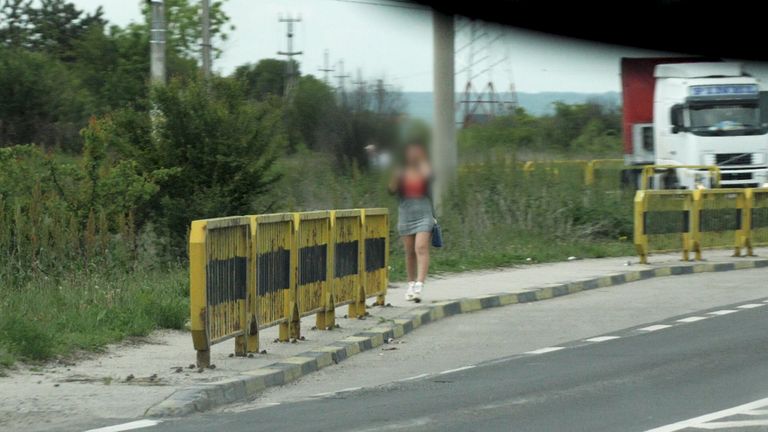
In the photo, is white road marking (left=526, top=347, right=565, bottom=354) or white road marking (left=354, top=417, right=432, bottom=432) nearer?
white road marking (left=354, top=417, right=432, bottom=432)

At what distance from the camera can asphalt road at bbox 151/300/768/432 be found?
7215 mm

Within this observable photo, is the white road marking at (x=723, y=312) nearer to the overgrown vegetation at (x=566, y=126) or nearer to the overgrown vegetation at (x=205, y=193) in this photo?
the overgrown vegetation at (x=205, y=193)

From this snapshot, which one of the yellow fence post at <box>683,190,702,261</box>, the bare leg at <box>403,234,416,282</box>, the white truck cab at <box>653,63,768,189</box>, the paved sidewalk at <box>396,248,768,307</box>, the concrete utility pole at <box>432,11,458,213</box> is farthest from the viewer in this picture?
the white truck cab at <box>653,63,768,189</box>

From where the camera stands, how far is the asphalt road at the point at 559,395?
7215 millimetres

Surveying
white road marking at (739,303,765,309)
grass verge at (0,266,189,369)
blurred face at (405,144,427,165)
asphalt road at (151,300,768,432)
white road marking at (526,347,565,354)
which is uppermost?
blurred face at (405,144,427,165)

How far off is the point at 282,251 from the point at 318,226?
1018 mm

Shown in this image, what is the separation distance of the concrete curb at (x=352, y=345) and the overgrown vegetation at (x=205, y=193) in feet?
4.56

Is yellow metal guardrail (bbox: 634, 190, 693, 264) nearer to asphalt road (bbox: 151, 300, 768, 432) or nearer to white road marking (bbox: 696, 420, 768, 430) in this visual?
asphalt road (bbox: 151, 300, 768, 432)

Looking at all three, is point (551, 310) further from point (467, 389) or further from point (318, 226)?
point (467, 389)

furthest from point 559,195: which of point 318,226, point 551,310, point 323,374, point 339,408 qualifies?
point 339,408

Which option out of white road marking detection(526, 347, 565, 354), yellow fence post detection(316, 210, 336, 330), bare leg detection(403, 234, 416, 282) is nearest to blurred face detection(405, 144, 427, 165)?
yellow fence post detection(316, 210, 336, 330)

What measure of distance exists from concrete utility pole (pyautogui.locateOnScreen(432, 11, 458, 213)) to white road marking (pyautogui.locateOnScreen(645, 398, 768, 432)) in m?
1.98

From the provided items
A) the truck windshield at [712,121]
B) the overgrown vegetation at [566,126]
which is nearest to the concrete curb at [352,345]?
the overgrown vegetation at [566,126]

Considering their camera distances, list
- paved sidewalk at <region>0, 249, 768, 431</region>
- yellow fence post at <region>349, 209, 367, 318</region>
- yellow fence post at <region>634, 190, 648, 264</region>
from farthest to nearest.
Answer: yellow fence post at <region>634, 190, 648, 264</region>
yellow fence post at <region>349, 209, 367, 318</region>
paved sidewalk at <region>0, 249, 768, 431</region>
